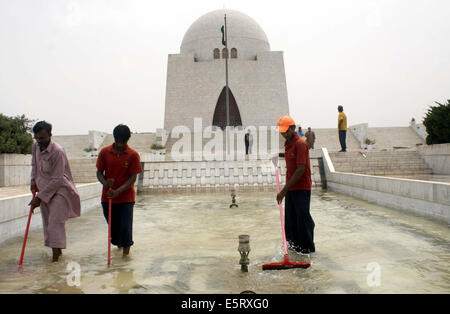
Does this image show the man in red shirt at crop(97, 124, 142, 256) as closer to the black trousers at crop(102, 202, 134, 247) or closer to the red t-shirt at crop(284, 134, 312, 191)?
the black trousers at crop(102, 202, 134, 247)

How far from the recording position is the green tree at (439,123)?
10.8 metres

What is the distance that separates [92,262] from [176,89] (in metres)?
24.0

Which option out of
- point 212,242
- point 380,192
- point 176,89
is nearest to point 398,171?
point 380,192

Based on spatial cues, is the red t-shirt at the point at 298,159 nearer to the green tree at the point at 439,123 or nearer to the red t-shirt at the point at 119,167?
the red t-shirt at the point at 119,167

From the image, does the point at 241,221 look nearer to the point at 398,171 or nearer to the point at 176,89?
the point at 398,171

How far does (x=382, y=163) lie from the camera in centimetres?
1193

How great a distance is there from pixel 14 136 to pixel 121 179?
26.1ft

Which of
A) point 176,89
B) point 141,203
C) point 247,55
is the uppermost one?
point 247,55

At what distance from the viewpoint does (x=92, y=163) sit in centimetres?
1280

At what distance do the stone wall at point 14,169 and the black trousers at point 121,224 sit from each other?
7.03 metres

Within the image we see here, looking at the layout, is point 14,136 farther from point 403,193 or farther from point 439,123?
point 439,123

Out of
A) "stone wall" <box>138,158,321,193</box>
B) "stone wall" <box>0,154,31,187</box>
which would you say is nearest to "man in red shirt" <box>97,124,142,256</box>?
"stone wall" <box>0,154,31,187</box>

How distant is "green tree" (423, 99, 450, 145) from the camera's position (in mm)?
10766
